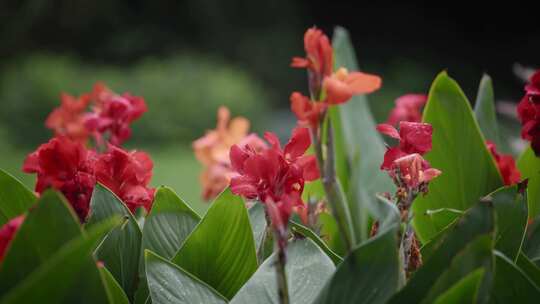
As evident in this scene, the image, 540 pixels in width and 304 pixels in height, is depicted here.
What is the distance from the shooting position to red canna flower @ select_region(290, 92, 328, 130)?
17.3 inches

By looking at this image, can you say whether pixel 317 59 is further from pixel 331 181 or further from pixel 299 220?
pixel 299 220

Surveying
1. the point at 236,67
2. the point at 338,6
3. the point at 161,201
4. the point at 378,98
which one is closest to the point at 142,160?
the point at 161,201

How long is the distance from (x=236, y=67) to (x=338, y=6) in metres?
2.01

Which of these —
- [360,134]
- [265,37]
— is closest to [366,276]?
[360,134]

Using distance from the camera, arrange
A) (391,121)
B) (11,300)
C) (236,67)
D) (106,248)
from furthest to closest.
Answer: (236,67)
(391,121)
(106,248)
(11,300)

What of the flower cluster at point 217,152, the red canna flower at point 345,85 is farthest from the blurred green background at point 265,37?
the red canna flower at point 345,85

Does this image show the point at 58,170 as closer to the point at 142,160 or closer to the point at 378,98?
the point at 142,160

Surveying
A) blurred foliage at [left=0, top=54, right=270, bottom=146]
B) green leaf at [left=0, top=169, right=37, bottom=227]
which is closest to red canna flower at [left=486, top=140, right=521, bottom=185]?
green leaf at [left=0, top=169, right=37, bottom=227]

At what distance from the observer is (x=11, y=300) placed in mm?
374

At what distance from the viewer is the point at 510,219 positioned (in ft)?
1.80

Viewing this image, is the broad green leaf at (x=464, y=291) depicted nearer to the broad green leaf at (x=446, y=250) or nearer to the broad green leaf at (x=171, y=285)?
the broad green leaf at (x=446, y=250)

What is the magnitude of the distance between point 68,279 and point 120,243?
16 centimetres

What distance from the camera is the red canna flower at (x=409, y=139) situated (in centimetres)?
54

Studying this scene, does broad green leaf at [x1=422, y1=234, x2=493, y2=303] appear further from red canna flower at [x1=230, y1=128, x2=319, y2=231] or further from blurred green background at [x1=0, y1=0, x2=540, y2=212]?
blurred green background at [x1=0, y1=0, x2=540, y2=212]
